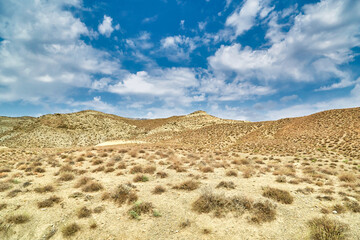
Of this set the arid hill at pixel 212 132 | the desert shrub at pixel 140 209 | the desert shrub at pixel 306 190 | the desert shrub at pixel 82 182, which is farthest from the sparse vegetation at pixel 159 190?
the arid hill at pixel 212 132

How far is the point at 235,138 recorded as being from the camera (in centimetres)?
4441

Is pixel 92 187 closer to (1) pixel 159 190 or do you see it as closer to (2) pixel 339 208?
(1) pixel 159 190

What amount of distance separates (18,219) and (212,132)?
4733 cm

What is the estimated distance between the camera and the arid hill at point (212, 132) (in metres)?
28.9

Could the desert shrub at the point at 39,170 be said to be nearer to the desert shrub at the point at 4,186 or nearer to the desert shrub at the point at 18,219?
the desert shrub at the point at 4,186

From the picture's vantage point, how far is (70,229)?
21.0 ft

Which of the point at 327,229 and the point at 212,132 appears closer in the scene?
the point at 327,229

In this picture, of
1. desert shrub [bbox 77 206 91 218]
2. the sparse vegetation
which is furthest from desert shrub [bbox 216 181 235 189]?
desert shrub [bbox 77 206 91 218]

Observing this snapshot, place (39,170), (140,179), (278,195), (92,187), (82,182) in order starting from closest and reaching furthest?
(278,195) → (92,187) → (82,182) → (140,179) → (39,170)

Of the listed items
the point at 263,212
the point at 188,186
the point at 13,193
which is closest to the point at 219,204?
the point at 263,212

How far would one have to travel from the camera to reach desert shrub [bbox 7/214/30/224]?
270 inches

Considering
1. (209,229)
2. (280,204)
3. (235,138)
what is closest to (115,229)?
(209,229)

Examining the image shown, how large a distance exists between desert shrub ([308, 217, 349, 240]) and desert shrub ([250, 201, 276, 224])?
1.29 metres

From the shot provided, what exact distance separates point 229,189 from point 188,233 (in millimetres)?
4220
